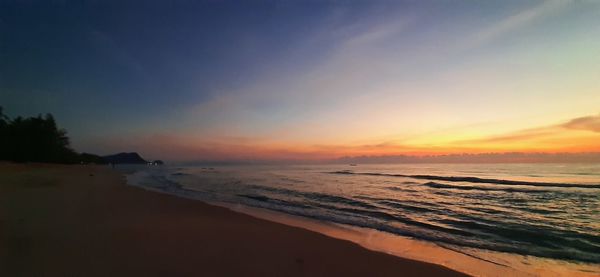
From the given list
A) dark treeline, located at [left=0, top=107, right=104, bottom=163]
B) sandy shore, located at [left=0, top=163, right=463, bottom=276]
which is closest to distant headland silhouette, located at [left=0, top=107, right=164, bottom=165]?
dark treeline, located at [left=0, top=107, right=104, bottom=163]

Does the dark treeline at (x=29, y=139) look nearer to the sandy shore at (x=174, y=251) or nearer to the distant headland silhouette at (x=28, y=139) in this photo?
the distant headland silhouette at (x=28, y=139)

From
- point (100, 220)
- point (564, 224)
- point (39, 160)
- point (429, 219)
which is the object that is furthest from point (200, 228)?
point (39, 160)

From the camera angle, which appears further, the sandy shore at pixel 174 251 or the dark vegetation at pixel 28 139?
the dark vegetation at pixel 28 139

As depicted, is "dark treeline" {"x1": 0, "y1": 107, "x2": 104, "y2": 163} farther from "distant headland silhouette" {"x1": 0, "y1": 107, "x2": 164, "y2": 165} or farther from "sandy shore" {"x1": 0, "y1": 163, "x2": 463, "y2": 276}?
"sandy shore" {"x1": 0, "y1": 163, "x2": 463, "y2": 276}

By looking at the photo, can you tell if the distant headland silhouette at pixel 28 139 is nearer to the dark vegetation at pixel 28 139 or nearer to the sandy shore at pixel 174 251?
the dark vegetation at pixel 28 139

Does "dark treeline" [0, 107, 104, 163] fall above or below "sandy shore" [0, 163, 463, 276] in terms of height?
above

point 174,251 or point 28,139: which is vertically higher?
point 28,139

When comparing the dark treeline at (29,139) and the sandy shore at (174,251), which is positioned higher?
the dark treeline at (29,139)

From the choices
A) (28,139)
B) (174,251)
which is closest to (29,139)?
(28,139)

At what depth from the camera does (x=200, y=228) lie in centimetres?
816

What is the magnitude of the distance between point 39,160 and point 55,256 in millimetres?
74322

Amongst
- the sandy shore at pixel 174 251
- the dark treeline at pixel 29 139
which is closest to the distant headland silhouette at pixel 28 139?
the dark treeline at pixel 29 139

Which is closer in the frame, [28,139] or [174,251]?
[174,251]

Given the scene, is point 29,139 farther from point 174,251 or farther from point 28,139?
point 174,251
